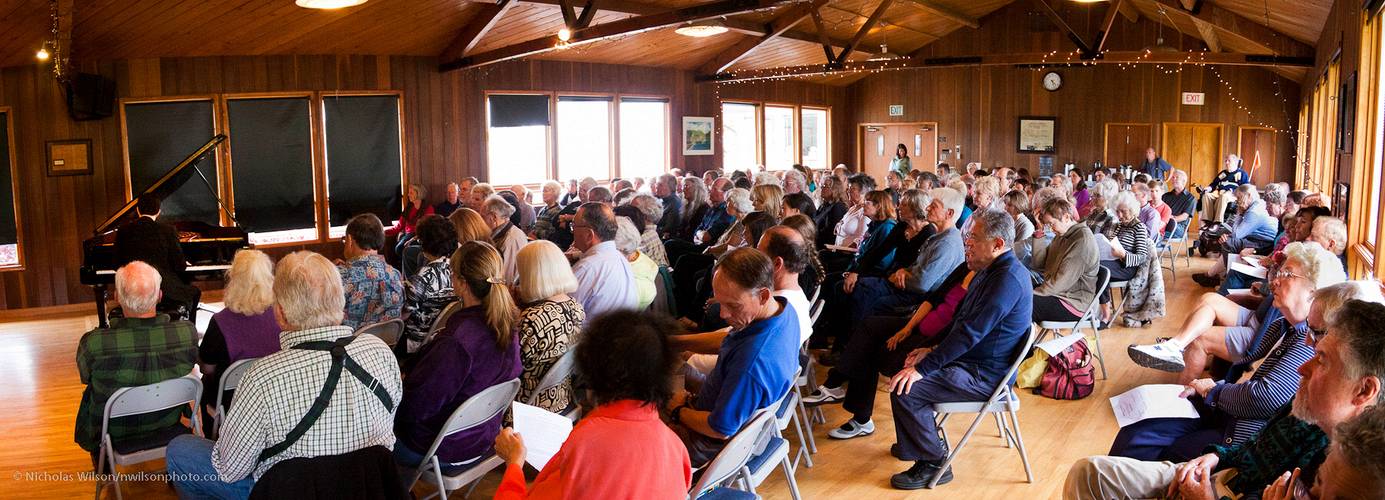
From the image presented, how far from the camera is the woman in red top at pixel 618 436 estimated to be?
6.82 feet

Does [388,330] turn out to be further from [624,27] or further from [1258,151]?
[1258,151]

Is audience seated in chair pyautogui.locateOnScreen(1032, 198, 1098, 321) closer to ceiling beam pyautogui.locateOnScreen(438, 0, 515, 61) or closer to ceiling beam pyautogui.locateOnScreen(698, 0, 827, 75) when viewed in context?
ceiling beam pyautogui.locateOnScreen(438, 0, 515, 61)

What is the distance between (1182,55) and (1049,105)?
4.77 metres

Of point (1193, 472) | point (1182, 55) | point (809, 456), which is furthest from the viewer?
point (1182, 55)

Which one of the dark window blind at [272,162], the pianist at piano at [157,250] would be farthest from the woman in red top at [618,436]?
the dark window blind at [272,162]

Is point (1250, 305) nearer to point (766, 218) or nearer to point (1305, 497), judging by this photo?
point (766, 218)

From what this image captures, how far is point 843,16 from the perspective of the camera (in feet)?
45.5

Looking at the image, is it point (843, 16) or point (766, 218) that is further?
point (843, 16)

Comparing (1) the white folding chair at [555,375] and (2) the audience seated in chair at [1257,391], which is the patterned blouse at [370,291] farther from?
(2) the audience seated in chair at [1257,391]

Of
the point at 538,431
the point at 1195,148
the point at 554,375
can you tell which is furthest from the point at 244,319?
the point at 1195,148

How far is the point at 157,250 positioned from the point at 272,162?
3643 mm

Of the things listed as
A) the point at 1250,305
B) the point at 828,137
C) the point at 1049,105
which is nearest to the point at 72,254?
the point at 1250,305

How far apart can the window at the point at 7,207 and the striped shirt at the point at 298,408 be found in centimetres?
756

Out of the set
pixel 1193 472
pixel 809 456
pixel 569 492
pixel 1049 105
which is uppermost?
pixel 1049 105
